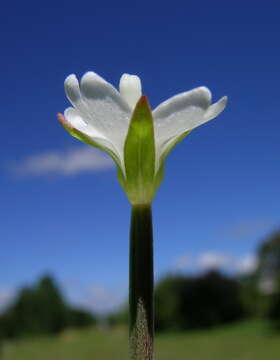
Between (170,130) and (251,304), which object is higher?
(251,304)

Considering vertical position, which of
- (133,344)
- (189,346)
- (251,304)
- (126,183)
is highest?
(251,304)

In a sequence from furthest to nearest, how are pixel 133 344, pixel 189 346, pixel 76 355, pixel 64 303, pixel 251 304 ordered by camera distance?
pixel 64 303, pixel 251 304, pixel 189 346, pixel 76 355, pixel 133 344

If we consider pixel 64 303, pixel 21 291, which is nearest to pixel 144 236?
pixel 21 291

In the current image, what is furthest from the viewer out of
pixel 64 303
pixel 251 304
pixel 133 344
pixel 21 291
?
pixel 64 303

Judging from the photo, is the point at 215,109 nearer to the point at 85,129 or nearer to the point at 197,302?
the point at 85,129

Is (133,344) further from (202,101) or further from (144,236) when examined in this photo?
(202,101)

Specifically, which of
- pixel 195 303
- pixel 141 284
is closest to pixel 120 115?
pixel 141 284
